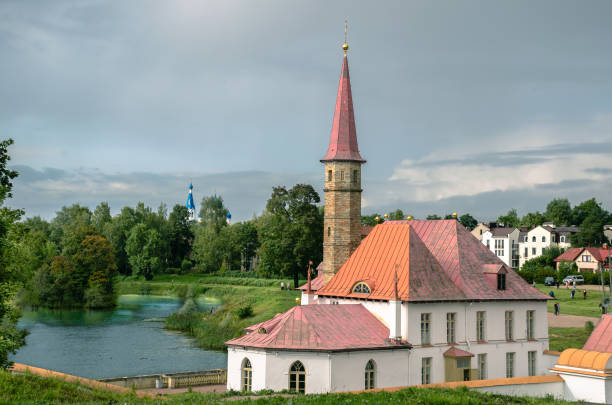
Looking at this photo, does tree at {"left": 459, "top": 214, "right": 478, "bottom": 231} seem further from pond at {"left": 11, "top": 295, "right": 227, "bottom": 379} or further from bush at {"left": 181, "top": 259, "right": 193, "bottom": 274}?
pond at {"left": 11, "top": 295, "right": 227, "bottom": 379}

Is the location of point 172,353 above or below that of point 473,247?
below

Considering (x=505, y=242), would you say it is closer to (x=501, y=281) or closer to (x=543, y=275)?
(x=543, y=275)

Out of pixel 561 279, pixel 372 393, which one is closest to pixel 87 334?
pixel 372 393

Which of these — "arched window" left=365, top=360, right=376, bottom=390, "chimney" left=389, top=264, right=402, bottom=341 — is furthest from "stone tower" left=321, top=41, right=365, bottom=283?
"arched window" left=365, top=360, right=376, bottom=390

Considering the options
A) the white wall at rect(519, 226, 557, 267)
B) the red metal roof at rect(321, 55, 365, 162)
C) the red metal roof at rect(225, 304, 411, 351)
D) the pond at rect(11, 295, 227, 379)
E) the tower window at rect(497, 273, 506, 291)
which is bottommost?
the pond at rect(11, 295, 227, 379)

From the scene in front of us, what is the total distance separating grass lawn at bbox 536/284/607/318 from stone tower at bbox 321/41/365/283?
24.6m

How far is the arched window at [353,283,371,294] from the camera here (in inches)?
1352

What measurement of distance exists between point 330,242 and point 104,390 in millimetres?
19112

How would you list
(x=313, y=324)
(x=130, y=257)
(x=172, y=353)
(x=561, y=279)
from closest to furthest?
(x=313, y=324)
(x=172, y=353)
(x=561, y=279)
(x=130, y=257)

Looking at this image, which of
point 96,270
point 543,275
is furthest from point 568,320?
point 96,270

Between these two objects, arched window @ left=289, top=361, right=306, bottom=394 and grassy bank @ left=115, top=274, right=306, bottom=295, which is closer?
arched window @ left=289, top=361, right=306, bottom=394

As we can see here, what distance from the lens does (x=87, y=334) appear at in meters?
58.6

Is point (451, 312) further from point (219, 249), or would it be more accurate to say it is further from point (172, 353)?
point (219, 249)

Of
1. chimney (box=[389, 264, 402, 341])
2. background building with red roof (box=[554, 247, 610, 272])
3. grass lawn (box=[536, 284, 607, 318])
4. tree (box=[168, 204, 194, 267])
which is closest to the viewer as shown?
chimney (box=[389, 264, 402, 341])
